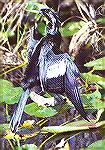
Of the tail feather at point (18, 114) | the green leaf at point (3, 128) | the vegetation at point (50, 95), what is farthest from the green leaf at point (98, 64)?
the green leaf at point (3, 128)

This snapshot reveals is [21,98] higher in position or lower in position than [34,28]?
lower

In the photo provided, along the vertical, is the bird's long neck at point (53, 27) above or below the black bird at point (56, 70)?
above

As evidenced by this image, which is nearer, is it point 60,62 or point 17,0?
point 60,62

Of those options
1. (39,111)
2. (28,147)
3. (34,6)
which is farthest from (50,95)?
(34,6)

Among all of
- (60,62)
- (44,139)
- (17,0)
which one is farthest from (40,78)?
(17,0)

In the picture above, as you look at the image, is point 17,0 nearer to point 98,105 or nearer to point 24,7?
point 24,7

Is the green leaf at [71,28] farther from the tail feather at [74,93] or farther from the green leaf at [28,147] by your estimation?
the green leaf at [28,147]
